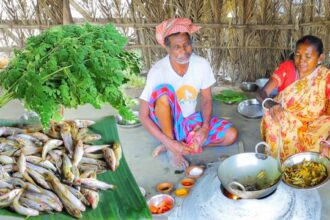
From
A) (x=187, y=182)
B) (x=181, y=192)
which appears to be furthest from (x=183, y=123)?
(x=181, y=192)

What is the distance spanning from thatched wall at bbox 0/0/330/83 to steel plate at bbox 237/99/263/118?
29.1 inches

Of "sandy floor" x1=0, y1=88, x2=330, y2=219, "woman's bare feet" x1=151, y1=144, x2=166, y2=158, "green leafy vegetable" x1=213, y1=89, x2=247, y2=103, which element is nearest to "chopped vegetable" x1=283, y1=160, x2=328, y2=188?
"sandy floor" x1=0, y1=88, x2=330, y2=219

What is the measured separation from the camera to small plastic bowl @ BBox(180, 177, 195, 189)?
3479 millimetres

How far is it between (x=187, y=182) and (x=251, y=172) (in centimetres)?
70

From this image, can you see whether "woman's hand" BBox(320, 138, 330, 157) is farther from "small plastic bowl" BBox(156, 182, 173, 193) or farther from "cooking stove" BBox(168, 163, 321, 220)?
"small plastic bowl" BBox(156, 182, 173, 193)

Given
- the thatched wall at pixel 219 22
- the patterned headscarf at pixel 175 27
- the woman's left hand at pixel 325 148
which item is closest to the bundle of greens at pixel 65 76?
the patterned headscarf at pixel 175 27

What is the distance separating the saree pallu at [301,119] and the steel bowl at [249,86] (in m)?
1.67

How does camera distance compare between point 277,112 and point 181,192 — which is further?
point 277,112

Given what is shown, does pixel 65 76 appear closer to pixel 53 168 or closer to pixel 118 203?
pixel 53 168

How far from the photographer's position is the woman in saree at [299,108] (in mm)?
3512

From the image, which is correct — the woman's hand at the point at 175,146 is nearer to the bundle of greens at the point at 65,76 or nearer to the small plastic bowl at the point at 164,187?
the small plastic bowl at the point at 164,187

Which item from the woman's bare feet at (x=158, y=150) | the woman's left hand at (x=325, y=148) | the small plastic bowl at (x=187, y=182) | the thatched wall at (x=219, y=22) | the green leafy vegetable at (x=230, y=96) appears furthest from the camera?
the green leafy vegetable at (x=230, y=96)

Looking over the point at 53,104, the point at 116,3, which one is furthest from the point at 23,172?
the point at 116,3

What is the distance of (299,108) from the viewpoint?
3650 millimetres
